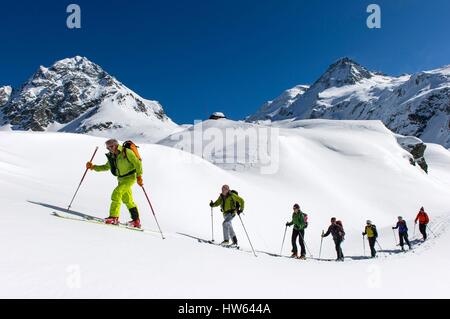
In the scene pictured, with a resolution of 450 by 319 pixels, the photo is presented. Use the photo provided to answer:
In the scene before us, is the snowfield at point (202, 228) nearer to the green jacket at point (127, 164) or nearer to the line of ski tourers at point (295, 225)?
the line of ski tourers at point (295, 225)

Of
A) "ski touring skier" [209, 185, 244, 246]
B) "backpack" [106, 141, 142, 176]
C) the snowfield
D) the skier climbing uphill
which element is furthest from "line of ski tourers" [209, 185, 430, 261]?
"backpack" [106, 141, 142, 176]

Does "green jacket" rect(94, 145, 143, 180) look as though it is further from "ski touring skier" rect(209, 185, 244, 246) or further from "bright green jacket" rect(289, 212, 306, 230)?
"bright green jacket" rect(289, 212, 306, 230)

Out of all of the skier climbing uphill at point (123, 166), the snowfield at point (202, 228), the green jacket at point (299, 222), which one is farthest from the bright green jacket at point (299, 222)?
the skier climbing uphill at point (123, 166)

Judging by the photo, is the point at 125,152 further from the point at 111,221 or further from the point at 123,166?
the point at 111,221

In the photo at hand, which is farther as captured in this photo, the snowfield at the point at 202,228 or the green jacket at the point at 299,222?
the green jacket at the point at 299,222

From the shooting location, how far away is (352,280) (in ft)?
22.4

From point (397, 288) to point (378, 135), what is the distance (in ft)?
184

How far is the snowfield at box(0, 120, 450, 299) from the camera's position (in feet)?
15.1

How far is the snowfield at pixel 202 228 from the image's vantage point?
4598 mm

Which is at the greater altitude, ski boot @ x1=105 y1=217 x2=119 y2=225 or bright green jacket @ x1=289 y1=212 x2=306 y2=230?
bright green jacket @ x1=289 y1=212 x2=306 y2=230

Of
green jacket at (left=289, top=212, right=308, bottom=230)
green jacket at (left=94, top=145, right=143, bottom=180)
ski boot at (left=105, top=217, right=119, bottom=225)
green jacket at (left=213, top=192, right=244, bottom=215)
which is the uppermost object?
green jacket at (left=94, top=145, right=143, bottom=180)


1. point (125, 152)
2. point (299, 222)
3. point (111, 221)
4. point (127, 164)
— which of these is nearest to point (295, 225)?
point (299, 222)

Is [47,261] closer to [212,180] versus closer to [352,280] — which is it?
[352,280]
